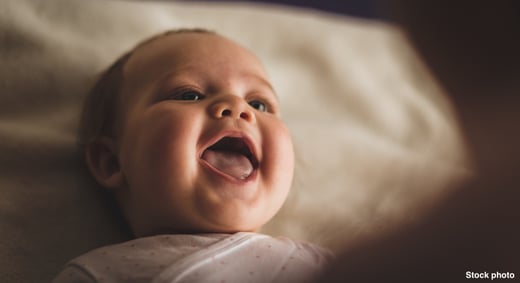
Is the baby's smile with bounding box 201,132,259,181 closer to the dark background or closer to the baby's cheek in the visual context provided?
the baby's cheek

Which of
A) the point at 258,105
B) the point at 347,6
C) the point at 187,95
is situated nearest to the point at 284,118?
the point at 258,105

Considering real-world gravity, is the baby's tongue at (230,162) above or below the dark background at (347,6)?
below

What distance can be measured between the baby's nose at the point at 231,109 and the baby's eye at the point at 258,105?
0.08 m

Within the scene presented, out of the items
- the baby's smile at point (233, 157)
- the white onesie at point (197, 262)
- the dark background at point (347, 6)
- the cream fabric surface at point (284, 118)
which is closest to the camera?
the white onesie at point (197, 262)

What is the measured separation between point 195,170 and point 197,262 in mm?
139

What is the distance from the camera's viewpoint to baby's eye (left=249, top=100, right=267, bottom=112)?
1024 mm

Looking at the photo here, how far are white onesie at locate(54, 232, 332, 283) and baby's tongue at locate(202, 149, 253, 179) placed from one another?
0.30 ft

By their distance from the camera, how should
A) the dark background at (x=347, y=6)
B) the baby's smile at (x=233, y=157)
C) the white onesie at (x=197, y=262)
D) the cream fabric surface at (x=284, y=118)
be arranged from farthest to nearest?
the dark background at (x=347, y=6)
the cream fabric surface at (x=284, y=118)
the baby's smile at (x=233, y=157)
the white onesie at (x=197, y=262)

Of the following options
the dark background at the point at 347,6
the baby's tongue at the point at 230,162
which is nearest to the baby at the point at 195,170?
the baby's tongue at the point at 230,162

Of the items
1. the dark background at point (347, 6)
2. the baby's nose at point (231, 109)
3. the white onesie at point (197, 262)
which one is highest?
the dark background at point (347, 6)

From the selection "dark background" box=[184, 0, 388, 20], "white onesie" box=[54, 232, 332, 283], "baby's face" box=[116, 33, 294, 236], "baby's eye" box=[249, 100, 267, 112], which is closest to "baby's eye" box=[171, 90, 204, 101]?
"baby's face" box=[116, 33, 294, 236]

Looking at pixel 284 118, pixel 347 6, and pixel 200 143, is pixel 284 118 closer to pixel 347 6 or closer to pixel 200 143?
pixel 200 143

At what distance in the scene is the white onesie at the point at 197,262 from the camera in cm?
79

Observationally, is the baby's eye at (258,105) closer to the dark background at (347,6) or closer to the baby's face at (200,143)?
the baby's face at (200,143)
